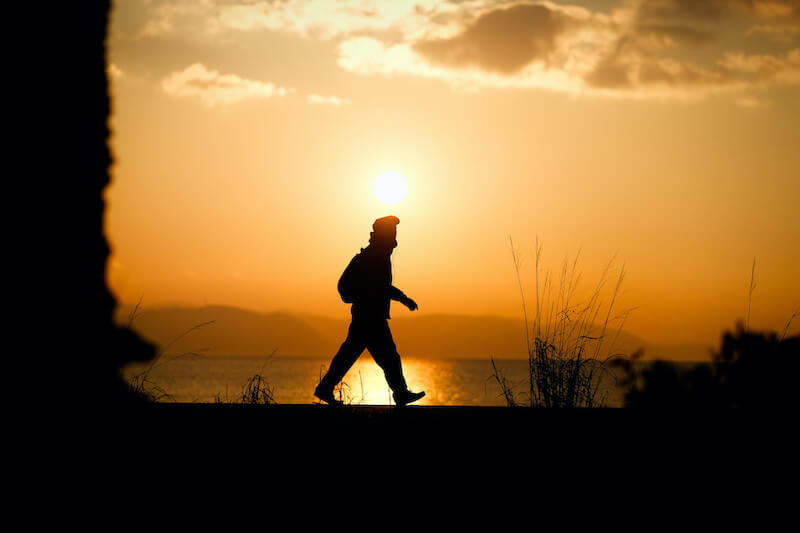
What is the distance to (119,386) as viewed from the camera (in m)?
5.23

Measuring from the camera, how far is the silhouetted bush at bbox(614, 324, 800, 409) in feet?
26.8

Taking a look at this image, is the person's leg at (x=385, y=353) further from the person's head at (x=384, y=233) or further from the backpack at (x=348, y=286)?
the person's head at (x=384, y=233)

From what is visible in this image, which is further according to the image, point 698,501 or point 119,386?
point 119,386

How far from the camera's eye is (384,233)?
888 cm

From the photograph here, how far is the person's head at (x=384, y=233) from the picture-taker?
8867mm

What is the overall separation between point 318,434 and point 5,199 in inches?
104

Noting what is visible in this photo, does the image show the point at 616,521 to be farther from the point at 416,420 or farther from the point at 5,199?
the point at 5,199

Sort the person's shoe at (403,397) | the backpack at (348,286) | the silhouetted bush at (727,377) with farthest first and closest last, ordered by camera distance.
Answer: the backpack at (348,286) < the person's shoe at (403,397) < the silhouetted bush at (727,377)

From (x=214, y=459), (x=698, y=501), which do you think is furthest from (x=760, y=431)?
(x=214, y=459)

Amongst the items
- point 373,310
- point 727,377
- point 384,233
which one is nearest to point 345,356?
point 373,310

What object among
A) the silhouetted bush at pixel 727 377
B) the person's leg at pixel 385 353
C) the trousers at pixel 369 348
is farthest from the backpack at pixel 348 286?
the silhouetted bush at pixel 727 377

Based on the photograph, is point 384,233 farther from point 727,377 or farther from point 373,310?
point 727,377

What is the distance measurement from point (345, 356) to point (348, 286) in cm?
76

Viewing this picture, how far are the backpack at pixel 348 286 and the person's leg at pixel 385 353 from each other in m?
0.39
